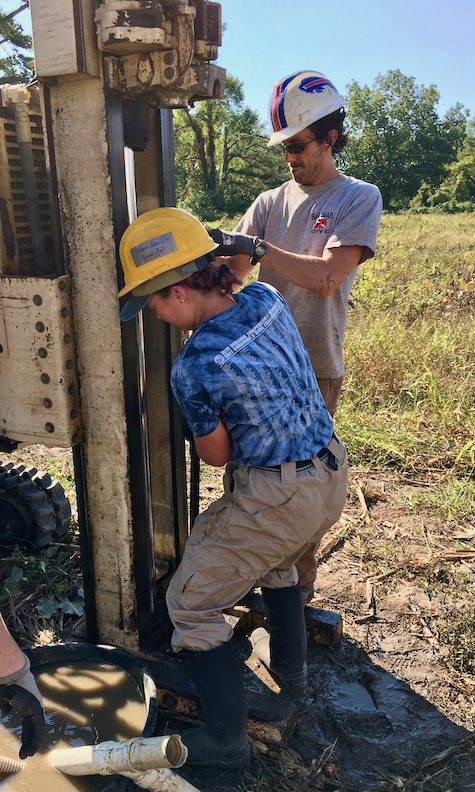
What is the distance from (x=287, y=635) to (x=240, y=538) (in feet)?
2.11

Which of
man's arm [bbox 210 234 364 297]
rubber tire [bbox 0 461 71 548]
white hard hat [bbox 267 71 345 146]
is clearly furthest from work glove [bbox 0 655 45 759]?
white hard hat [bbox 267 71 345 146]

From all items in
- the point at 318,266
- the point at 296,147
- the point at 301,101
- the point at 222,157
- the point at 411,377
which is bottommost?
the point at 411,377

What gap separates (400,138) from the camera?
5081 centimetres

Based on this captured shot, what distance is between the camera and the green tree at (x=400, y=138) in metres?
47.9

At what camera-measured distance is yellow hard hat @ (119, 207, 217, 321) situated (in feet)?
6.64

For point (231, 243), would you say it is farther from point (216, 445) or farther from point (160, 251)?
point (216, 445)

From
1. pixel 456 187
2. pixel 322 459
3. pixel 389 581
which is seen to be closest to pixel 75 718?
pixel 322 459

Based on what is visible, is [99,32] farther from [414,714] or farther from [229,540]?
[414,714]

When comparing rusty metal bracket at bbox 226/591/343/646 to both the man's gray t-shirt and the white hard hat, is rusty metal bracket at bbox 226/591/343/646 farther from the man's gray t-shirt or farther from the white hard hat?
the white hard hat

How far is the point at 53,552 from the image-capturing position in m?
3.58

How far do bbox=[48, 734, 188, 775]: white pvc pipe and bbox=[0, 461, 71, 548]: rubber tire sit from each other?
1.70 meters

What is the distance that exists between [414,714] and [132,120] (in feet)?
8.96

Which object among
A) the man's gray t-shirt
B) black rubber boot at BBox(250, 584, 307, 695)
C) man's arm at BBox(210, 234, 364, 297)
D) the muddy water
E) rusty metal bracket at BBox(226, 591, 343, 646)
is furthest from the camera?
rusty metal bracket at BBox(226, 591, 343, 646)

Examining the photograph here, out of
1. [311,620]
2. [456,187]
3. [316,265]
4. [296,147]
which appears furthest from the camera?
[456,187]
